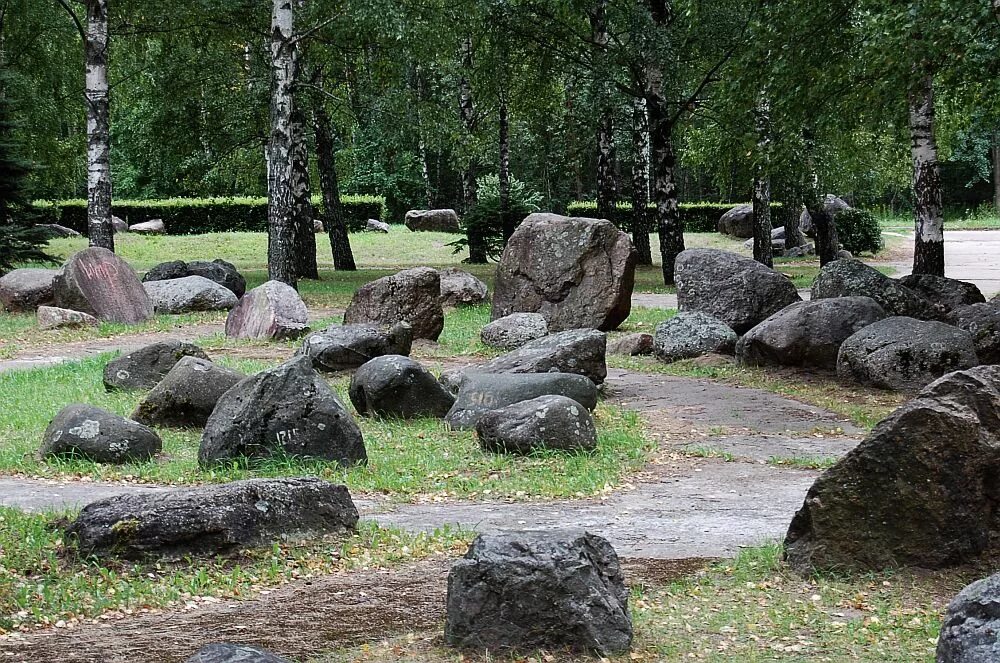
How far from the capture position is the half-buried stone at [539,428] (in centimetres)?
1019

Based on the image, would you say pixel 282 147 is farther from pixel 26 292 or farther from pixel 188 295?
pixel 26 292

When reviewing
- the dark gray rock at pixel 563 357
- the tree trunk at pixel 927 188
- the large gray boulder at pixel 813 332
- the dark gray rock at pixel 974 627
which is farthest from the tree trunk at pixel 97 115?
the dark gray rock at pixel 974 627

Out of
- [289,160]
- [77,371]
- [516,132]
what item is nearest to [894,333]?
[77,371]

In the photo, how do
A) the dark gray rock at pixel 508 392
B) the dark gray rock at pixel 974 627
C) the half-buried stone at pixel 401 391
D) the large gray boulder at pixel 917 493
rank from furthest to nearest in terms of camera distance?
1. the half-buried stone at pixel 401 391
2. the dark gray rock at pixel 508 392
3. the large gray boulder at pixel 917 493
4. the dark gray rock at pixel 974 627

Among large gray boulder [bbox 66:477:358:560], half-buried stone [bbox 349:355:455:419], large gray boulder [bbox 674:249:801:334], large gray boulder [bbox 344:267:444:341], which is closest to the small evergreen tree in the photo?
large gray boulder [bbox 344:267:444:341]

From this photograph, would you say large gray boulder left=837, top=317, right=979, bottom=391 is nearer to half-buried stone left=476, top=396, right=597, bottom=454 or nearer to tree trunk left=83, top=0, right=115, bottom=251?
half-buried stone left=476, top=396, right=597, bottom=454

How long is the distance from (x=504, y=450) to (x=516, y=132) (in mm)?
21681

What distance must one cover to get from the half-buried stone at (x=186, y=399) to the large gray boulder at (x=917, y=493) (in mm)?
6596

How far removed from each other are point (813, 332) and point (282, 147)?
421 inches

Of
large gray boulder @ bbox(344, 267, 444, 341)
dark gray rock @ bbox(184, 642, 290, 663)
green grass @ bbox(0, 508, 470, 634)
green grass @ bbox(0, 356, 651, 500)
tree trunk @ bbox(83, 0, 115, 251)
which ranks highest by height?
tree trunk @ bbox(83, 0, 115, 251)

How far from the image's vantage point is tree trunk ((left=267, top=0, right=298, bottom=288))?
66.9ft

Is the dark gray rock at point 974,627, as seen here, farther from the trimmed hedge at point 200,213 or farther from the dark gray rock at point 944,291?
the trimmed hedge at point 200,213

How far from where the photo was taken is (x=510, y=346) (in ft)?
52.7

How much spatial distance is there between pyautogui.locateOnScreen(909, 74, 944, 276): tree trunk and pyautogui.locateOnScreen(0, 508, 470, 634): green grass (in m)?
13.7
